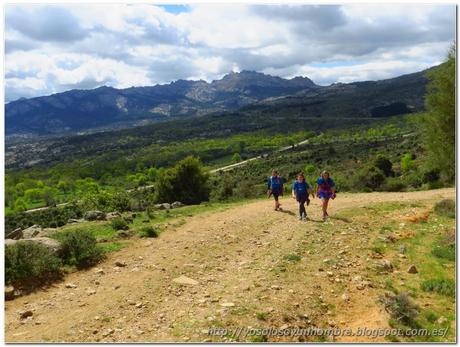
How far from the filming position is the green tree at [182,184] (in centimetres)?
4191

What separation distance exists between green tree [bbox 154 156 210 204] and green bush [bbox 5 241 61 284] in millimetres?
28752

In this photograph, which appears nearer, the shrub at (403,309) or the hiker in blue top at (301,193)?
the shrub at (403,309)

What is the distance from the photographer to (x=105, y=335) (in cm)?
879

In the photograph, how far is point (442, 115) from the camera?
18.7 m

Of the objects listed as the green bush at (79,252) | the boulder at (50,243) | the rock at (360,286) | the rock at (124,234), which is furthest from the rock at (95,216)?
the rock at (360,286)

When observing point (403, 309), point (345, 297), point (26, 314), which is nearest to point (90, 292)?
point (26, 314)

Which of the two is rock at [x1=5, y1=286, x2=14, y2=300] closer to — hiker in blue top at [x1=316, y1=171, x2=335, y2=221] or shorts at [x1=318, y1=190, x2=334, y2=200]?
hiker in blue top at [x1=316, y1=171, x2=335, y2=221]

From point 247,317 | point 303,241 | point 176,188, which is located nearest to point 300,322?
point 247,317

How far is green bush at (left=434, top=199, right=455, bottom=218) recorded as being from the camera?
788 inches

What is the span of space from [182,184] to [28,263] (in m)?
30.2

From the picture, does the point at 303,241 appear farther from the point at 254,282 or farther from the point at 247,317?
the point at 247,317

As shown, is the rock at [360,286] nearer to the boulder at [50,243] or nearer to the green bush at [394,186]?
the boulder at [50,243]

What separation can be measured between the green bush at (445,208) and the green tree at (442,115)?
1.64 metres

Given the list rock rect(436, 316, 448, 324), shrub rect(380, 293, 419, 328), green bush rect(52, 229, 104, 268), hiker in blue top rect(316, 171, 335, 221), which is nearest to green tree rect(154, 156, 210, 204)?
hiker in blue top rect(316, 171, 335, 221)
